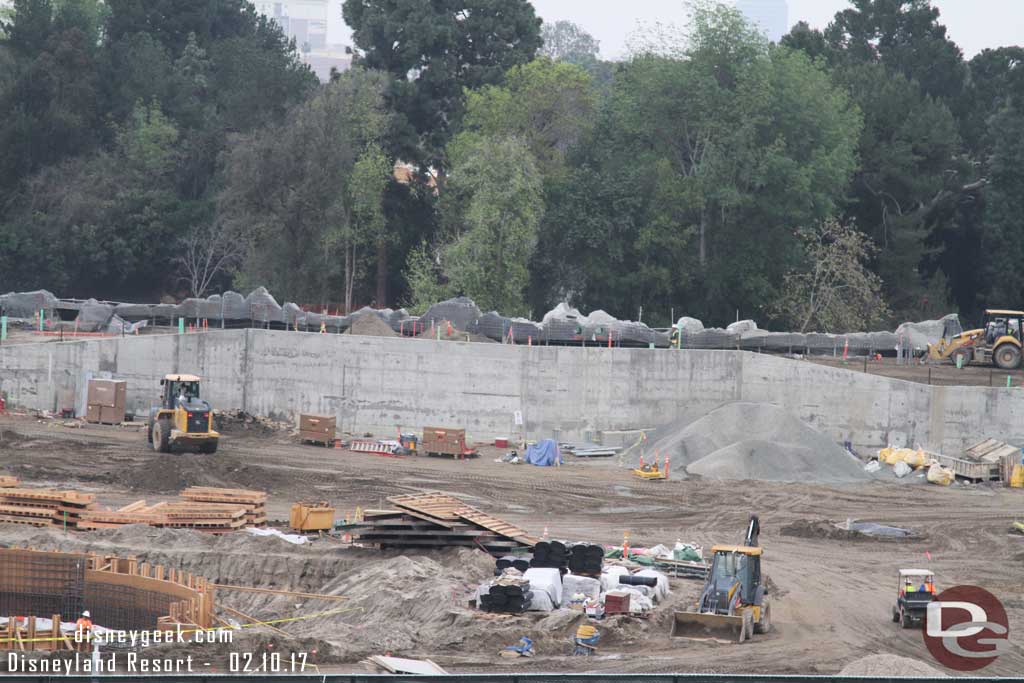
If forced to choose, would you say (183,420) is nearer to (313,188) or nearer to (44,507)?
(44,507)

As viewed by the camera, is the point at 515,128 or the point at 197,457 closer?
the point at 197,457

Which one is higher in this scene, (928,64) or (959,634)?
(928,64)

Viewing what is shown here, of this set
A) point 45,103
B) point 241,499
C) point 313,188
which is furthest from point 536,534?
point 45,103

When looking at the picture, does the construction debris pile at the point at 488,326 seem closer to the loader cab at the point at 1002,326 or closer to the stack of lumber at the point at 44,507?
the loader cab at the point at 1002,326

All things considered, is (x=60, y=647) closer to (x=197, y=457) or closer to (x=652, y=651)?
(x=652, y=651)

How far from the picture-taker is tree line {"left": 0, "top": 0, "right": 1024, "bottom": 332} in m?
54.8

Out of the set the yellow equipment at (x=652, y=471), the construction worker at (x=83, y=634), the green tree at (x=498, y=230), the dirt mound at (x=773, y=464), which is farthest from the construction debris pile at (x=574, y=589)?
the green tree at (x=498, y=230)

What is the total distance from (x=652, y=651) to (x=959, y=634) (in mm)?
5190

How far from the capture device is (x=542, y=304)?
2249 inches

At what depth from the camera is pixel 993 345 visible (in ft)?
144

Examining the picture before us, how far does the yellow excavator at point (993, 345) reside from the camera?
144ft

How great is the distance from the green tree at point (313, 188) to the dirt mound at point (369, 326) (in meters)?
11.8

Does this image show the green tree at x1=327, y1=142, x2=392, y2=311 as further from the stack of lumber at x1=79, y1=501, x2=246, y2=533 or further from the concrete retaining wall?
the stack of lumber at x1=79, y1=501, x2=246, y2=533

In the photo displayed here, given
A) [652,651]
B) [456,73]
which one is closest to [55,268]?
[456,73]
